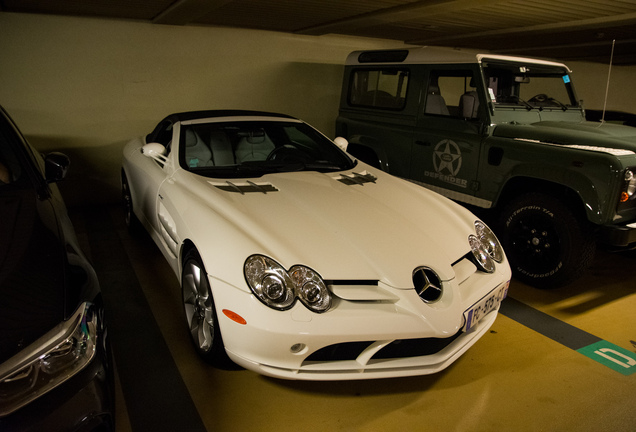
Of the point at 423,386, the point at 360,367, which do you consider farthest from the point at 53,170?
the point at 423,386

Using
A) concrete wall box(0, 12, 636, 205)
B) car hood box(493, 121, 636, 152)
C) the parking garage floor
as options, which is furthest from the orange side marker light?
concrete wall box(0, 12, 636, 205)

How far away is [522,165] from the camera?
365 cm

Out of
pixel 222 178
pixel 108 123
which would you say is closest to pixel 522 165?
pixel 222 178

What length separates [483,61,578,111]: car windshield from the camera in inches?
163

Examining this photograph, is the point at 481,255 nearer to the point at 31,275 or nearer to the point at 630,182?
the point at 630,182

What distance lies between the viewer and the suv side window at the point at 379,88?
4.71 meters

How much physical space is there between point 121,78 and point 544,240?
502cm

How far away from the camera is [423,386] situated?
2.43 meters

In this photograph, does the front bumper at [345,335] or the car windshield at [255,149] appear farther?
the car windshield at [255,149]

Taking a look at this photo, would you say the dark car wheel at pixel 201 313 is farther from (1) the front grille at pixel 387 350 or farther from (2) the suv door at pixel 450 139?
(2) the suv door at pixel 450 139

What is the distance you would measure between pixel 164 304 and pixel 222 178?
1035mm

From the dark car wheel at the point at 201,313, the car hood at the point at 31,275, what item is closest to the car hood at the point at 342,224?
the dark car wheel at the point at 201,313

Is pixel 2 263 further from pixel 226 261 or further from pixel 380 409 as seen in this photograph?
pixel 380 409

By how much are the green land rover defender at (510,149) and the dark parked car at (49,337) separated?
3171 millimetres
